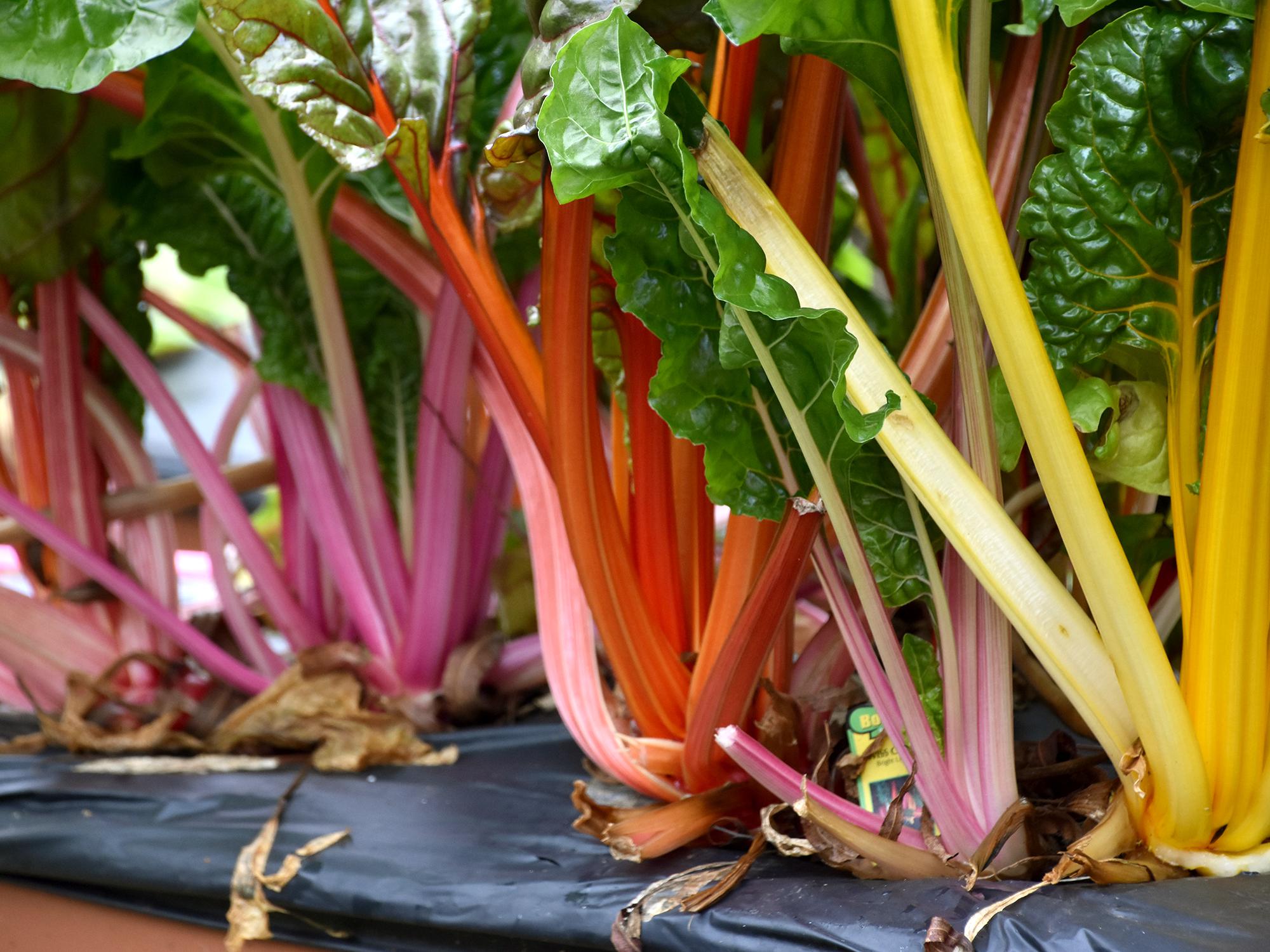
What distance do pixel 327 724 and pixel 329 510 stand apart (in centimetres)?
28

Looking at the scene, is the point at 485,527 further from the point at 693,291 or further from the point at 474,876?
the point at 693,291

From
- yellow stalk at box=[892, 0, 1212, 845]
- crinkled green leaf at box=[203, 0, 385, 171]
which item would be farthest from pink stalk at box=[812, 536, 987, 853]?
crinkled green leaf at box=[203, 0, 385, 171]

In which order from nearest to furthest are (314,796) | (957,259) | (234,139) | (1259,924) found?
1. (1259,924)
2. (957,259)
3. (314,796)
4. (234,139)

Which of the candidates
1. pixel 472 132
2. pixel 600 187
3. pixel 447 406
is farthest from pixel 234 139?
pixel 600 187

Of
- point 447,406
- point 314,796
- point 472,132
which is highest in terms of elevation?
point 472,132

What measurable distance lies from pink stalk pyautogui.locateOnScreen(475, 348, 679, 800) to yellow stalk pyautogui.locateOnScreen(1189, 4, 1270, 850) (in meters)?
0.41

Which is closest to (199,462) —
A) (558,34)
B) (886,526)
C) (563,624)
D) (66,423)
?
(66,423)

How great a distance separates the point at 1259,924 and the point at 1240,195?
1.36 feet

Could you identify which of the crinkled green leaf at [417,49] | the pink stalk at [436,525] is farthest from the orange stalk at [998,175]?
the pink stalk at [436,525]

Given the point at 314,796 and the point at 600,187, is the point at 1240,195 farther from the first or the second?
the point at 314,796

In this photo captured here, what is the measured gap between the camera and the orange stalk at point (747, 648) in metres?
0.70

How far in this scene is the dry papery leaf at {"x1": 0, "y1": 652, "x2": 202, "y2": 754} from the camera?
1155 millimetres

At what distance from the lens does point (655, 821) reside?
0.76 meters

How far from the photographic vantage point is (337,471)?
1290mm
